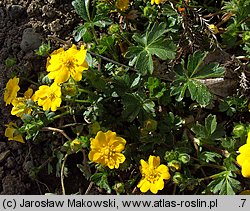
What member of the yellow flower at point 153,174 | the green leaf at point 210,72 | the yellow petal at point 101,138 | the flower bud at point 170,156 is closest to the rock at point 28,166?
the yellow petal at point 101,138

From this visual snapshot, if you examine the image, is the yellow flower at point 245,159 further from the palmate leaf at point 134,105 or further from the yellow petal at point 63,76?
the yellow petal at point 63,76

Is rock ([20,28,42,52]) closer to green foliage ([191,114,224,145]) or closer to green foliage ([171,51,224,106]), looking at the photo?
green foliage ([171,51,224,106])

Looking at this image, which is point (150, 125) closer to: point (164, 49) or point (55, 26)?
point (164, 49)

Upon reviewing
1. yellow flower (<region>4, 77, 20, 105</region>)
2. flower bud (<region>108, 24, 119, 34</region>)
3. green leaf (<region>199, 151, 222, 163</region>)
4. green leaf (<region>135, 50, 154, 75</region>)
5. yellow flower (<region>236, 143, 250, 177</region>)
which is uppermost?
flower bud (<region>108, 24, 119, 34</region>)

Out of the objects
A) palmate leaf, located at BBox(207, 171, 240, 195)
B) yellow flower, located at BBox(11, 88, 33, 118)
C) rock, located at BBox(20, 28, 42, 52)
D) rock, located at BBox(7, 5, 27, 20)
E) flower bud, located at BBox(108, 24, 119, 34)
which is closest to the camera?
palmate leaf, located at BBox(207, 171, 240, 195)

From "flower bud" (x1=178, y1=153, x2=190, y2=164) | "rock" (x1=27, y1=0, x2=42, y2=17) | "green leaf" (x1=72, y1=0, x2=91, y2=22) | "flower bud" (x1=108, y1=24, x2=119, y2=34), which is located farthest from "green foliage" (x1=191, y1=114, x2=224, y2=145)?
"rock" (x1=27, y1=0, x2=42, y2=17)

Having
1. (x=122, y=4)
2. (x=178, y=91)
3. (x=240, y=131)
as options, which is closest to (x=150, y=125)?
(x=178, y=91)

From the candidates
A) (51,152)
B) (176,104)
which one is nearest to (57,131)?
(51,152)
